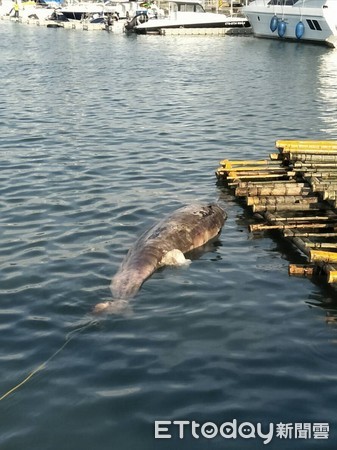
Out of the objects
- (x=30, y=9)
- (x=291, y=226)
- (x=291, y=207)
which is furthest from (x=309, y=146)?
(x=30, y=9)

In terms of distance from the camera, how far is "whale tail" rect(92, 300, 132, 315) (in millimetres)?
9656

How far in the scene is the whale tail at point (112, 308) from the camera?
9656 mm

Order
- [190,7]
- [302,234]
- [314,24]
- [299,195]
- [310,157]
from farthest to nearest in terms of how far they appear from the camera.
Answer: [190,7] < [314,24] < [310,157] < [299,195] < [302,234]

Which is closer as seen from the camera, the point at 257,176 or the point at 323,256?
the point at 323,256

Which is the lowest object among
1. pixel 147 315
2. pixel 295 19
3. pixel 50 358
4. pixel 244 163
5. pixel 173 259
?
pixel 50 358

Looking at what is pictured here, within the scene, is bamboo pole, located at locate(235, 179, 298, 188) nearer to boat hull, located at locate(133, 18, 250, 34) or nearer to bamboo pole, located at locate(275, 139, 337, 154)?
bamboo pole, located at locate(275, 139, 337, 154)

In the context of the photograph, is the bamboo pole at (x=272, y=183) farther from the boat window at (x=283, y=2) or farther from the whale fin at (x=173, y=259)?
the boat window at (x=283, y=2)

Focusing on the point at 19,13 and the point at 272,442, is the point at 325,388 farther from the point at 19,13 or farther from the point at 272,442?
the point at 19,13

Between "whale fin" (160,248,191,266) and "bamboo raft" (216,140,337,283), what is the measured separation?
6.44 ft

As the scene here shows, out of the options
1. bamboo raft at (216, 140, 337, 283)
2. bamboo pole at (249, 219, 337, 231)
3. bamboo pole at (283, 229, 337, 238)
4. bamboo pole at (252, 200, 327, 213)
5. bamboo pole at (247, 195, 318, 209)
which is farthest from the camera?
bamboo pole at (247, 195, 318, 209)

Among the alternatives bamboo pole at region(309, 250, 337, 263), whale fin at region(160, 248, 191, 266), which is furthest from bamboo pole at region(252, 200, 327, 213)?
bamboo pole at region(309, 250, 337, 263)

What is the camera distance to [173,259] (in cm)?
1141

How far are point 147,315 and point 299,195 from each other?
6.22 metres

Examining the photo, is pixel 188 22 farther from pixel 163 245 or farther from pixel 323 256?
pixel 323 256
